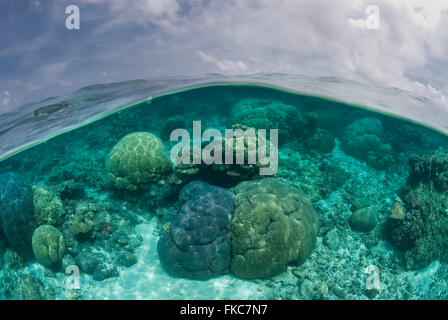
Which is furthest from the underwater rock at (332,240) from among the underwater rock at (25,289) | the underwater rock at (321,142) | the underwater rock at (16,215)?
the underwater rock at (16,215)

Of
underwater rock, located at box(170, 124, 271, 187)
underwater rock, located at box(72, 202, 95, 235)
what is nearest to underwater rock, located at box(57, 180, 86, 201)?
underwater rock, located at box(72, 202, 95, 235)

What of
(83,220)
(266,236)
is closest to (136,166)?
(83,220)

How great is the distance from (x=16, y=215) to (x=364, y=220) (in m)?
10.8

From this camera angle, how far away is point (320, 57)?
11859 mm

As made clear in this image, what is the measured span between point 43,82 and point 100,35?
159 inches

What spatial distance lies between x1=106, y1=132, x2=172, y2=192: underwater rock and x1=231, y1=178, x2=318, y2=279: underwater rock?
3101 millimetres

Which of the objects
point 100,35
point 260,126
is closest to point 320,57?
point 260,126

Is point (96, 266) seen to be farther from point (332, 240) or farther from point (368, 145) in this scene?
point (368, 145)

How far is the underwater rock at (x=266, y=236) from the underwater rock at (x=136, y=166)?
3.10 meters

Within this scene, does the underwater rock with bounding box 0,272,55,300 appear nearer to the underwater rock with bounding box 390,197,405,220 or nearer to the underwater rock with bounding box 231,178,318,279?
the underwater rock with bounding box 231,178,318,279

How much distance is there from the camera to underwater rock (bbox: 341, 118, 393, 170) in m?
11.4

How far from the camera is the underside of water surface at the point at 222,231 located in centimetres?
605

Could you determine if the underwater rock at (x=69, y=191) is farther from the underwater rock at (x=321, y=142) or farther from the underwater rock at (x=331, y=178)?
the underwater rock at (x=321, y=142)
